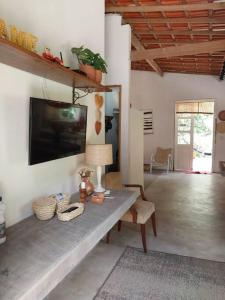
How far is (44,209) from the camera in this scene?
6.13 feet

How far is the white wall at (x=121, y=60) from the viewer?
13.8 feet

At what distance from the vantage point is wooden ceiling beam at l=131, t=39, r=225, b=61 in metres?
4.92

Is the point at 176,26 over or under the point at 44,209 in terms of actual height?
over

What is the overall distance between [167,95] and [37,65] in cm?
705

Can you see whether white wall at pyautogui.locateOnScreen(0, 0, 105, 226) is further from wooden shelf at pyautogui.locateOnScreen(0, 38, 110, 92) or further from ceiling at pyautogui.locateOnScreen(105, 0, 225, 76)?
ceiling at pyautogui.locateOnScreen(105, 0, 225, 76)

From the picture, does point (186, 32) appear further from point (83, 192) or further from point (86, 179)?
point (83, 192)

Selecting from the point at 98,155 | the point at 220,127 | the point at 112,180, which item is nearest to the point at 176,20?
the point at 112,180

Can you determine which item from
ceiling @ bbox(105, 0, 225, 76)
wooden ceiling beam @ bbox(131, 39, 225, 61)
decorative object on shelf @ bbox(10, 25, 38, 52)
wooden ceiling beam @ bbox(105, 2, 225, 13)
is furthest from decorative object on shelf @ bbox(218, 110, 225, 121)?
decorative object on shelf @ bbox(10, 25, 38, 52)

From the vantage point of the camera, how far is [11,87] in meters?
1.75

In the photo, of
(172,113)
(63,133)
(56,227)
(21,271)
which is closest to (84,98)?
(63,133)

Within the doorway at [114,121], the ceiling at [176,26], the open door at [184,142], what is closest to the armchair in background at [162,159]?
the open door at [184,142]

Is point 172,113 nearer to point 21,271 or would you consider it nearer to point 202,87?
point 202,87

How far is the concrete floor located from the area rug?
11cm

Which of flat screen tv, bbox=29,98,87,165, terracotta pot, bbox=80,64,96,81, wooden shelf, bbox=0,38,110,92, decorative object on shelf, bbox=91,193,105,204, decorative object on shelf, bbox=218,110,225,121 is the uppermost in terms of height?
decorative object on shelf, bbox=218,110,225,121
